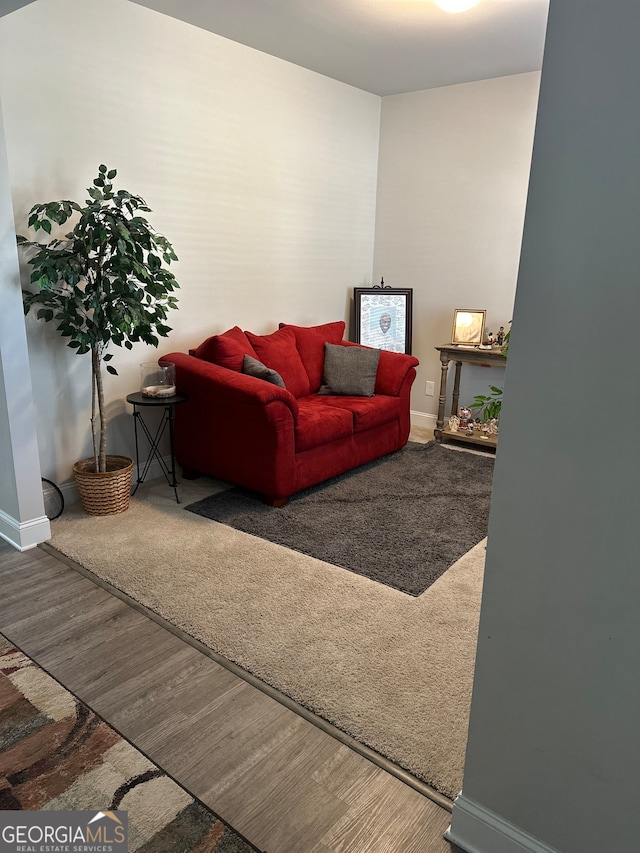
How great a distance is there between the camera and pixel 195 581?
106 inches

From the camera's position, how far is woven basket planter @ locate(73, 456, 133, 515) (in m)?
3.25

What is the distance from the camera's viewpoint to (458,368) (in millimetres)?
4805

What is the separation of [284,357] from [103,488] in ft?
4.92

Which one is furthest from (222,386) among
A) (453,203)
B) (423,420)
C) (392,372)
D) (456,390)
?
(453,203)

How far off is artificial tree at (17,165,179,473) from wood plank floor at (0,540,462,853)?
4.08ft

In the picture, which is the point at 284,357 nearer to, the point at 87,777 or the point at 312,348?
the point at 312,348

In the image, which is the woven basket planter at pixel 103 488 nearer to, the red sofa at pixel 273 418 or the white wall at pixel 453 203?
the red sofa at pixel 273 418

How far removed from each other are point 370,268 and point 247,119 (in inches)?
69.8

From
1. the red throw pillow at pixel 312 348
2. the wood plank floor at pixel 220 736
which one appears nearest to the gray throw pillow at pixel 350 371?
the red throw pillow at pixel 312 348

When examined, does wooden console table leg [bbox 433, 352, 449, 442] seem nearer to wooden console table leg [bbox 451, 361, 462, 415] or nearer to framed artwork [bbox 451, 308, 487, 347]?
wooden console table leg [bbox 451, 361, 462, 415]

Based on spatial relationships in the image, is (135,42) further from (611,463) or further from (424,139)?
(611,463)

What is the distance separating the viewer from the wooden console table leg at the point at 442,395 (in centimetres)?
470

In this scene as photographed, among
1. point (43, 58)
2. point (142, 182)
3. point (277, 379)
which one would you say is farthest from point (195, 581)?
point (43, 58)

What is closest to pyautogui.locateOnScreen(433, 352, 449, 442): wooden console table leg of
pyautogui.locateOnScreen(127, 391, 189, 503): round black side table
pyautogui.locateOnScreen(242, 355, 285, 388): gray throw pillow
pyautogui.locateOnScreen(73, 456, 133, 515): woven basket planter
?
pyautogui.locateOnScreen(242, 355, 285, 388): gray throw pillow
